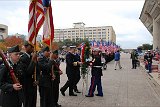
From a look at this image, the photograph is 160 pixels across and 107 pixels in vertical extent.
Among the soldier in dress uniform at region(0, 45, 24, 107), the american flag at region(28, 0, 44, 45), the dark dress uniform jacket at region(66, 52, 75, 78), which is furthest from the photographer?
the dark dress uniform jacket at region(66, 52, 75, 78)

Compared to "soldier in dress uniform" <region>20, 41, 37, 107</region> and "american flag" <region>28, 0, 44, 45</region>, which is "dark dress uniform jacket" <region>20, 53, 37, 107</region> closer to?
"soldier in dress uniform" <region>20, 41, 37, 107</region>

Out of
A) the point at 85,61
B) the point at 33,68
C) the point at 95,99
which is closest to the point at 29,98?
the point at 33,68

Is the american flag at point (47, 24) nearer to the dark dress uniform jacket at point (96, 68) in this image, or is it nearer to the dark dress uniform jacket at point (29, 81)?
the dark dress uniform jacket at point (29, 81)

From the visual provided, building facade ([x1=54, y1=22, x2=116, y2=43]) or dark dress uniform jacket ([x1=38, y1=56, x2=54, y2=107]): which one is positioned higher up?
building facade ([x1=54, y1=22, x2=116, y2=43])

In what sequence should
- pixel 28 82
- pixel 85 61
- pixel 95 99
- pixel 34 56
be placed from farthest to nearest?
pixel 85 61
pixel 95 99
pixel 28 82
pixel 34 56

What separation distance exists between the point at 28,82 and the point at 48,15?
2213 millimetres

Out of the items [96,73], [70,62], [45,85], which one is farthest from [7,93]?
[96,73]

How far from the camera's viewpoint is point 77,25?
14550 centimetres

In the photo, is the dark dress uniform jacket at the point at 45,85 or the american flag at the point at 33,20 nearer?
the american flag at the point at 33,20

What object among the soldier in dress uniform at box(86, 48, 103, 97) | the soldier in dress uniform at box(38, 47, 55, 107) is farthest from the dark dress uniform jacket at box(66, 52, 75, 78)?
the soldier in dress uniform at box(38, 47, 55, 107)

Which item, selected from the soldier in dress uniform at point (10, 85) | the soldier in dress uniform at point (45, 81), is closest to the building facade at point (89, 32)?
the soldier in dress uniform at point (45, 81)

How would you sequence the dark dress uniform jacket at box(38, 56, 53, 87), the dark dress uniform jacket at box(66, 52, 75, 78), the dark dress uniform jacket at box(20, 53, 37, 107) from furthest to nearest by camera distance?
1. the dark dress uniform jacket at box(66, 52, 75, 78)
2. the dark dress uniform jacket at box(38, 56, 53, 87)
3. the dark dress uniform jacket at box(20, 53, 37, 107)

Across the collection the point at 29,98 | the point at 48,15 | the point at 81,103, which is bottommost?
the point at 81,103

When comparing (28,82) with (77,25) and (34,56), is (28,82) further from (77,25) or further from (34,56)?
(77,25)
